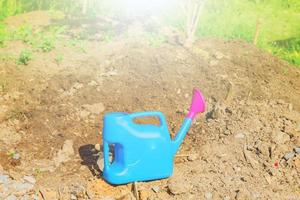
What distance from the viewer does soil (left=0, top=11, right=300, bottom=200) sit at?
435 centimetres

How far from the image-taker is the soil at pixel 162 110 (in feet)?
14.3

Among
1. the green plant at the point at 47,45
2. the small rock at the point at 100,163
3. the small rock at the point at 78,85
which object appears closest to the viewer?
the small rock at the point at 100,163

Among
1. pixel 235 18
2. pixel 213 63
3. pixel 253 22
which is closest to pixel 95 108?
pixel 213 63

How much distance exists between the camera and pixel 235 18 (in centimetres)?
812

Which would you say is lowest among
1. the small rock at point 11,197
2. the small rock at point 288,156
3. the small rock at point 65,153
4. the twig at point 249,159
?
the small rock at point 11,197

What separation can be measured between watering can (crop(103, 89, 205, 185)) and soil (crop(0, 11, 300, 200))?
12cm

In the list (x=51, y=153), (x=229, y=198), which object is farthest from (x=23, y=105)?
(x=229, y=198)

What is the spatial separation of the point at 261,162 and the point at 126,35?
9.66ft

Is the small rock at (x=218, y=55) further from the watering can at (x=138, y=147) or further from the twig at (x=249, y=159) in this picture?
the watering can at (x=138, y=147)

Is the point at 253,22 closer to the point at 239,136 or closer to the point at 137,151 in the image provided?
the point at 239,136

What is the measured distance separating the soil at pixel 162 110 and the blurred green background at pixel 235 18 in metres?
0.61

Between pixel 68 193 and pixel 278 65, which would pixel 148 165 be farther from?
pixel 278 65

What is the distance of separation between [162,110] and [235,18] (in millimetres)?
3185

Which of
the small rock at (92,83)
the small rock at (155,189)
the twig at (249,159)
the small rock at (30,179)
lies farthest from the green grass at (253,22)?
the small rock at (30,179)
